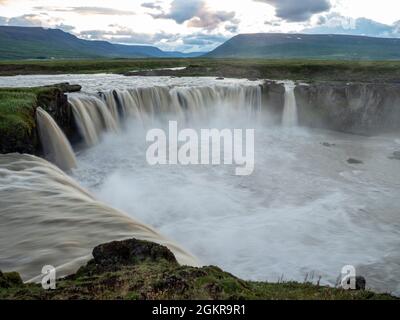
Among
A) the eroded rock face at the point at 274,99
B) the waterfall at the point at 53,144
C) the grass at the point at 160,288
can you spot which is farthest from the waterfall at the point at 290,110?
the grass at the point at 160,288

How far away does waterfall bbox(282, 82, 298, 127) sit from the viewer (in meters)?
50.9

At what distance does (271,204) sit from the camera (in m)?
24.7

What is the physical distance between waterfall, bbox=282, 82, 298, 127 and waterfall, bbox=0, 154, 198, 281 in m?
36.7

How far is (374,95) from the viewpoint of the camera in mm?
49594

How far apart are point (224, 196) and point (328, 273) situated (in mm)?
10304

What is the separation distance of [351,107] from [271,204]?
3082 centimetres

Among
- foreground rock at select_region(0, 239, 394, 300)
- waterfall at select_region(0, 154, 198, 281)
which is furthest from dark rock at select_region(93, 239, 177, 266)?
waterfall at select_region(0, 154, 198, 281)

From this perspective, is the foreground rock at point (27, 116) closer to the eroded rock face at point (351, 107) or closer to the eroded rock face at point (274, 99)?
the eroded rock face at point (274, 99)

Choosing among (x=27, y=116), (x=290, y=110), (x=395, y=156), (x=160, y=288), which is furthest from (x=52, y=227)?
(x=290, y=110)

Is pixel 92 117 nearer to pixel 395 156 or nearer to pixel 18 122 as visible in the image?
pixel 18 122

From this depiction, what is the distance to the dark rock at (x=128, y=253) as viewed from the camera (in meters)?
9.49

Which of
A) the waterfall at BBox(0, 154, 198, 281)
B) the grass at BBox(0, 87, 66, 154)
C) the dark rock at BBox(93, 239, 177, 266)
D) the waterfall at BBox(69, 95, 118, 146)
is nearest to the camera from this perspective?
the dark rock at BBox(93, 239, 177, 266)

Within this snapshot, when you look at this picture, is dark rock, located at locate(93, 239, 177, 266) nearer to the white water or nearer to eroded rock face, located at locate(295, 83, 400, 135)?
the white water
